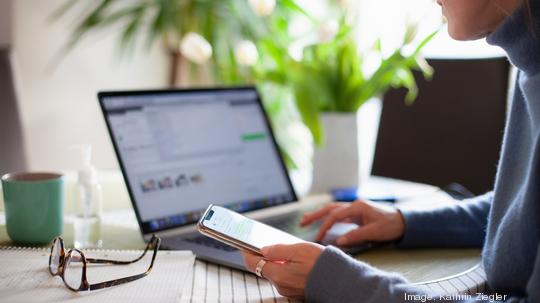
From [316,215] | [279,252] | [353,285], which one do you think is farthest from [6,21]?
[353,285]

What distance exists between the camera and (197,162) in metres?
1.16

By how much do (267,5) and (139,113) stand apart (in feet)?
1.71

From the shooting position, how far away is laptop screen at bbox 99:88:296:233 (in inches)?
41.8

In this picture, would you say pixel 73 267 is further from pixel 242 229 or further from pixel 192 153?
pixel 192 153

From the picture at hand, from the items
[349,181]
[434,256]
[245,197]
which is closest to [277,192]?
[245,197]

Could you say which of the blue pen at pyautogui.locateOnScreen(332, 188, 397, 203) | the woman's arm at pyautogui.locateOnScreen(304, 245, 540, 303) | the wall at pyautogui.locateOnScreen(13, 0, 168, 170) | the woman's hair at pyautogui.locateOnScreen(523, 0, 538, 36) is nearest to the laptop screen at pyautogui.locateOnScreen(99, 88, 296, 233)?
the blue pen at pyautogui.locateOnScreen(332, 188, 397, 203)

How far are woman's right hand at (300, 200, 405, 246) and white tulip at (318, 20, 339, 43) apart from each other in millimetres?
436

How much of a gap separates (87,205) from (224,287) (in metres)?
0.33

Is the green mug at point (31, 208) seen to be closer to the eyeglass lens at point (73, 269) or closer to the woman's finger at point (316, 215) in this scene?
the eyeglass lens at point (73, 269)

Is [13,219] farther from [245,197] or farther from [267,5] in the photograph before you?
[267,5]

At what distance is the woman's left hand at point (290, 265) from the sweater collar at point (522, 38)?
360mm

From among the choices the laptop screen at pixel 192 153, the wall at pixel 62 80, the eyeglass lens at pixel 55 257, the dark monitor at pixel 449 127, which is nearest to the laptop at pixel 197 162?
the laptop screen at pixel 192 153

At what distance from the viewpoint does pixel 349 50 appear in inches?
56.8

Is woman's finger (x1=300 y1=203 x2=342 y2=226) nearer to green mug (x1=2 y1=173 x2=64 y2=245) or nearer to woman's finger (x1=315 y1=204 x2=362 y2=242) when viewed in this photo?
woman's finger (x1=315 y1=204 x2=362 y2=242)
